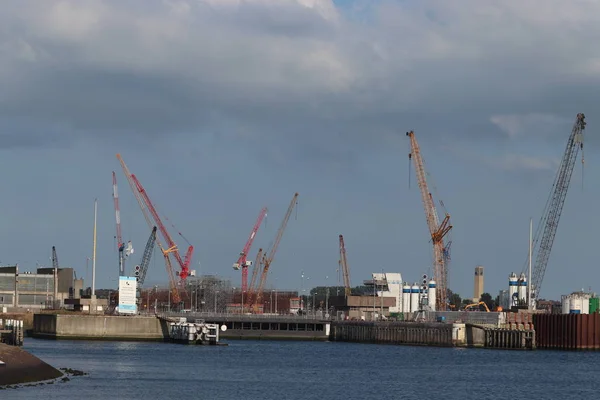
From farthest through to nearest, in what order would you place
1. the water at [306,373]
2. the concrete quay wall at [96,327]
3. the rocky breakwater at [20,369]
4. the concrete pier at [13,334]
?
the concrete quay wall at [96,327]
the concrete pier at [13,334]
the water at [306,373]
the rocky breakwater at [20,369]

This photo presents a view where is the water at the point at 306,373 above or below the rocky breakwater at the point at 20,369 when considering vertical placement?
below

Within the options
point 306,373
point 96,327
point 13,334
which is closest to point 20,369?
point 306,373

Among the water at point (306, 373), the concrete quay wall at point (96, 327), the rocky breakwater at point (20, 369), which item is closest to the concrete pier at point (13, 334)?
the water at point (306, 373)

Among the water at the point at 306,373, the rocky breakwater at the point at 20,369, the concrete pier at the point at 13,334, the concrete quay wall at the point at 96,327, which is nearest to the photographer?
the rocky breakwater at the point at 20,369

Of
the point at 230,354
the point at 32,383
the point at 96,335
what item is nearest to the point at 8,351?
the point at 32,383

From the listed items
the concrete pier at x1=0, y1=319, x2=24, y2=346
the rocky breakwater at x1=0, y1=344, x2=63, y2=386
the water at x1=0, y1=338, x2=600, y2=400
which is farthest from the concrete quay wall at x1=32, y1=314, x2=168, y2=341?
the rocky breakwater at x1=0, y1=344, x2=63, y2=386

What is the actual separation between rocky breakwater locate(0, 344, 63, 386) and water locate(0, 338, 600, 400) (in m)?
2.12

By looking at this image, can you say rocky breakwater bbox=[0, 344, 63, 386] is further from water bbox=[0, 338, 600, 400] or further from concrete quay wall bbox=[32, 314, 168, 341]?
concrete quay wall bbox=[32, 314, 168, 341]

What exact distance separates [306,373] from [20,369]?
131 feet

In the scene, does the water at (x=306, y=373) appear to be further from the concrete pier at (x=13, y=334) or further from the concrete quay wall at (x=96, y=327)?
the concrete quay wall at (x=96, y=327)

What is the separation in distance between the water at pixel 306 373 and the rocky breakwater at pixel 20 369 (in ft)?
6.96

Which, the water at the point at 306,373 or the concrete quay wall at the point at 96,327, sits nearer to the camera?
the water at the point at 306,373

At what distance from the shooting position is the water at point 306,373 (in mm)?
107812

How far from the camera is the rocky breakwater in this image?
97.5 meters
